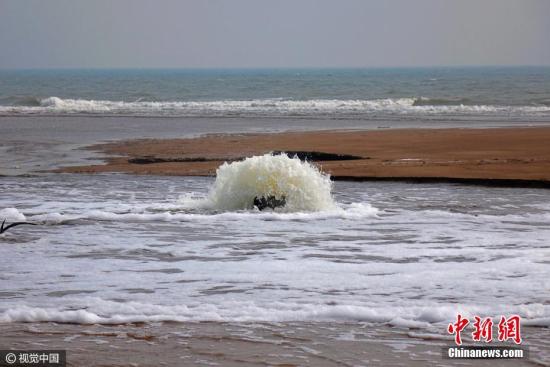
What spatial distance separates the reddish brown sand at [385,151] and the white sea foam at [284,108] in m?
18.7

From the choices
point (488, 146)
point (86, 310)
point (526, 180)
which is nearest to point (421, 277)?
point (86, 310)

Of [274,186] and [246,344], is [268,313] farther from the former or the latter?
[274,186]

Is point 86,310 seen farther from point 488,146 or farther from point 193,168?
point 488,146

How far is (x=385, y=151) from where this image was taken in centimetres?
2331

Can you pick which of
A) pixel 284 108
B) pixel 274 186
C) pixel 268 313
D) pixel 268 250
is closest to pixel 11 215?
pixel 274 186

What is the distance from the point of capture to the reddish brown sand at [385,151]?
1852 cm

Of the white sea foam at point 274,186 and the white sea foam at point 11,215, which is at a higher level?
the white sea foam at point 274,186

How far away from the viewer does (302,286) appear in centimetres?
880

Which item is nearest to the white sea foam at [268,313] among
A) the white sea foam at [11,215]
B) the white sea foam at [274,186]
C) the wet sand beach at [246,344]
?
the wet sand beach at [246,344]

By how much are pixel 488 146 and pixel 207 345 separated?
60.9ft

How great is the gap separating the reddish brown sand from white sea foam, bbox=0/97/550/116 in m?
18.7

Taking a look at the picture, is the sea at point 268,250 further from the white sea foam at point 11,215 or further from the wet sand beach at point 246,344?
the wet sand beach at point 246,344

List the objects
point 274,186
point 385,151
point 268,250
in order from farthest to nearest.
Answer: point 385,151
point 274,186
point 268,250

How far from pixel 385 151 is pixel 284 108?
31.9 m
